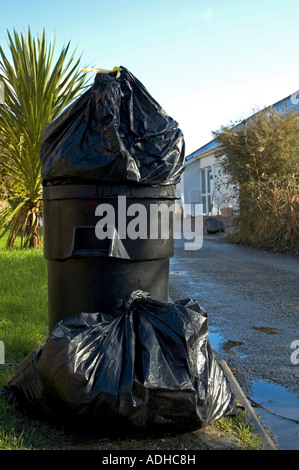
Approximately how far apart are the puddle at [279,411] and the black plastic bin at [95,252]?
3.07ft

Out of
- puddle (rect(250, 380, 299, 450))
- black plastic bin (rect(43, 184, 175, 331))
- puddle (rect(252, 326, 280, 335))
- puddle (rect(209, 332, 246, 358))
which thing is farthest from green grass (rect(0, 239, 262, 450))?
puddle (rect(252, 326, 280, 335))

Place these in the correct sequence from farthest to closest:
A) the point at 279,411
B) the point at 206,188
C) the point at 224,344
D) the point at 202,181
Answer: the point at 202,181 → the point at 206,188 → the point at 224,344 → the point at 279,411

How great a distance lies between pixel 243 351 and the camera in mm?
4281

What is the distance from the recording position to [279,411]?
10.1 feet

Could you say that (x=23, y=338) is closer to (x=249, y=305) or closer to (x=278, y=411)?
(x=278, y=411)

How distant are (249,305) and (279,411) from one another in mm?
3002

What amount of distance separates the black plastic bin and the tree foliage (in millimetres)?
10454

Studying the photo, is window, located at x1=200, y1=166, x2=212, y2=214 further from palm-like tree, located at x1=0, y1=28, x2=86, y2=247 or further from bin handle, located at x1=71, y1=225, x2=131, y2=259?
bin handle, located at x1=71, y1=225, x2=131, y2=259

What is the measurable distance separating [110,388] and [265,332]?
285 centimetres

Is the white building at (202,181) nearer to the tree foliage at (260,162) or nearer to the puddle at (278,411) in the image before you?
the tree foliage at (260,162)

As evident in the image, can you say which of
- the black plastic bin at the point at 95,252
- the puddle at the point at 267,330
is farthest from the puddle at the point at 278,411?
the puddle at the point at 267,330

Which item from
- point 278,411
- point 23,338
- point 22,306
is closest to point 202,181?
point 22,306
